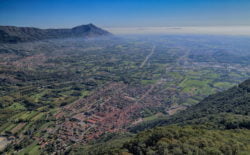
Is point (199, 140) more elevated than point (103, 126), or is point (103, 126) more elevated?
point (199, 140)

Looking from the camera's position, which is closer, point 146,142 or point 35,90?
point 146,142

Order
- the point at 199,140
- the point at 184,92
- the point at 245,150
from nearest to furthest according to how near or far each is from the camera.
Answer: the point at 245,150, the point at 199,140, the point at 184,92

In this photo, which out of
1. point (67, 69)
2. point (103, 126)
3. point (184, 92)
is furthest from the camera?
point (67, 69)

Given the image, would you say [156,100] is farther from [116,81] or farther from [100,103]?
[116,81]

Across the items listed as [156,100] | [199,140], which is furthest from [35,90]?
[199,140]

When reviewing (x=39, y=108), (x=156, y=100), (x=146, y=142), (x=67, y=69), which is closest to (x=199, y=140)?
(x=146, y=142)

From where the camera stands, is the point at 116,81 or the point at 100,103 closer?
the point at 100,103

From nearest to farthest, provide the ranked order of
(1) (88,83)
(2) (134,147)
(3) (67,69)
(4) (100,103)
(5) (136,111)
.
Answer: (2) (134,147) → (5) (136,111) → (4) (100,103) → (1) (88,83) → (3) (67,69)

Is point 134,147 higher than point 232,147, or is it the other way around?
point 232,147

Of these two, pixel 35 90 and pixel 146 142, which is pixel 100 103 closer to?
pixel 35 90
